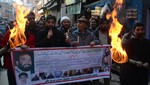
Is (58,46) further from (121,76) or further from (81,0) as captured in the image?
(81,0)

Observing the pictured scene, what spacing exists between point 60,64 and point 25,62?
2.32 feet

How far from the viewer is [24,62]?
592cm

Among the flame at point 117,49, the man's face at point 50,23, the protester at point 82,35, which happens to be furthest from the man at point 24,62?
the flame at point 117,49

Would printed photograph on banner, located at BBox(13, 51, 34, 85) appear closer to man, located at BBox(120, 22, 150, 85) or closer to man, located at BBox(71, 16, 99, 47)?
man, located at BBox(71, 16, 99, 47)

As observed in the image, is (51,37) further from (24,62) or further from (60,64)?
(24,62)

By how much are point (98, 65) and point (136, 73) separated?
3.77ft

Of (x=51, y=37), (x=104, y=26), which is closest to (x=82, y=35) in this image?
(x=51, y=37)

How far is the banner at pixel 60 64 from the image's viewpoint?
591 cm

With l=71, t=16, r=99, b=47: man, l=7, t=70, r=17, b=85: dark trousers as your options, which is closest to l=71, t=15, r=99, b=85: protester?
l=71, t=16, r=99, b=47: man

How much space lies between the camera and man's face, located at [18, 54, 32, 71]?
587cm

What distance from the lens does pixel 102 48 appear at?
6.88 meters

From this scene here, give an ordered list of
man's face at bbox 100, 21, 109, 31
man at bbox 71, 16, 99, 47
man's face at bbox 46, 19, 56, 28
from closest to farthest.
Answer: man's face at bbox 46, 19, 56, 28 < man at bbox 71, 16, 99, 47 < man's face at bbox 100, 21, 109, 31

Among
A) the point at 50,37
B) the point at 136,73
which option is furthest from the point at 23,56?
the point at 136,73

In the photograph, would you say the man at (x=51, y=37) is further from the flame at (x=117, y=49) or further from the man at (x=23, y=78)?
the flame at (x=117, y=49)
